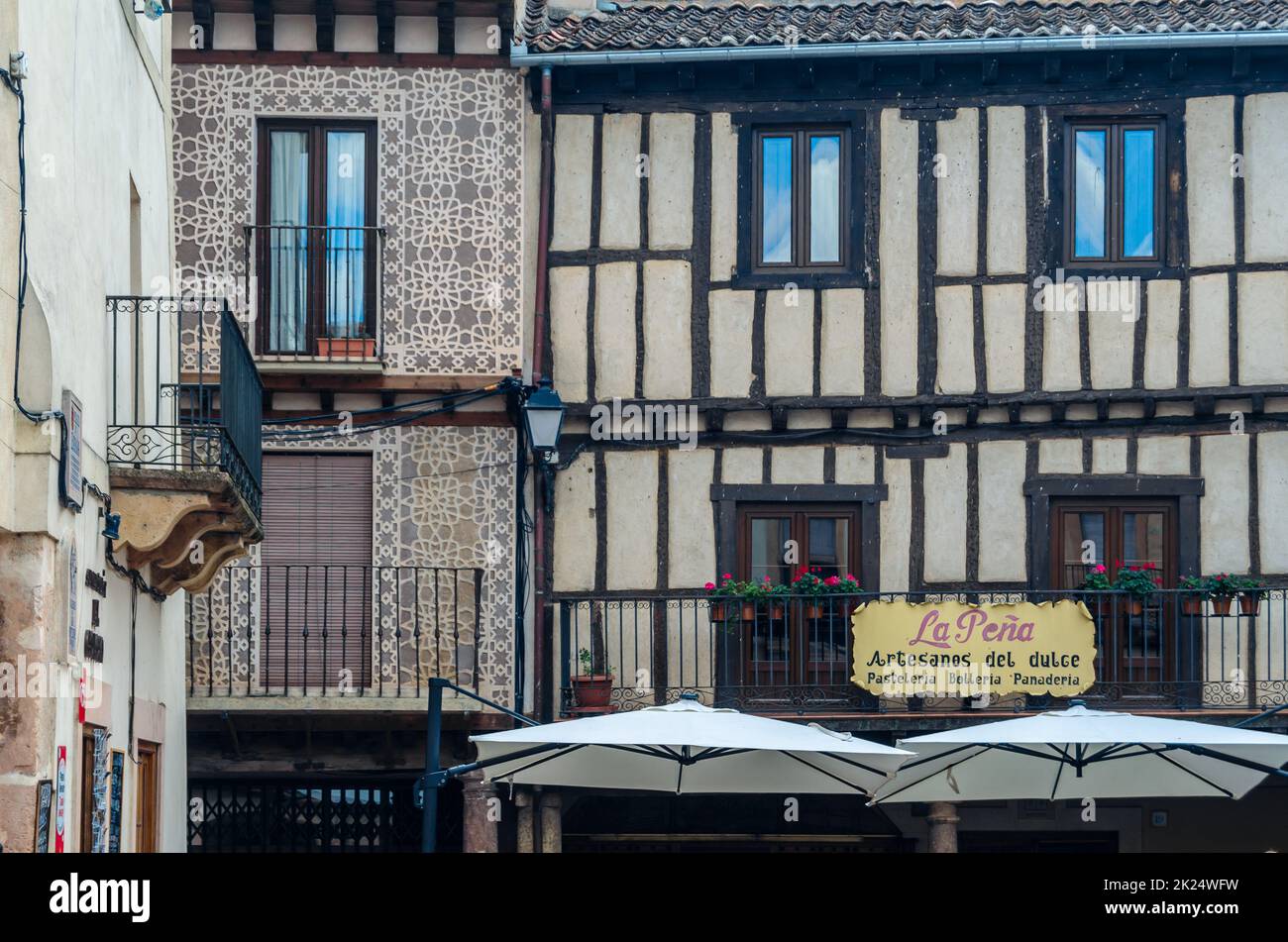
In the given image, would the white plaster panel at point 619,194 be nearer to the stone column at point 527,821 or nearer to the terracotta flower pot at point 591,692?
the terracotta flower pot at point 591,692

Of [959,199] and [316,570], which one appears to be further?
[959,199]

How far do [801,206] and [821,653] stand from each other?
3.70 m

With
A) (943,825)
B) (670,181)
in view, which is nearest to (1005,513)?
(943,825)

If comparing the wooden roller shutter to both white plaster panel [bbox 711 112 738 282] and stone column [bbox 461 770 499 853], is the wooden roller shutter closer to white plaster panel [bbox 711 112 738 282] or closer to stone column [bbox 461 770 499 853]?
stone column [bbox 461 770 499 853]

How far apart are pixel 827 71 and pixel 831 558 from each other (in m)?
4.02

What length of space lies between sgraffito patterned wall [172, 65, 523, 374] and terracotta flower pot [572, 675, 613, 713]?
106 inches

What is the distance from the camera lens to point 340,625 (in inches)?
689

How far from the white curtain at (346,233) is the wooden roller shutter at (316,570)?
1160mm

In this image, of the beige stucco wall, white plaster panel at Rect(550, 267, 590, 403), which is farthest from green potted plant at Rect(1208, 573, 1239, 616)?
the beige stucco wall

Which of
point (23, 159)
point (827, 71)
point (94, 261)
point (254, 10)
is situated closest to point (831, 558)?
point (827, 71)

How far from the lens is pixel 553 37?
1755 cm

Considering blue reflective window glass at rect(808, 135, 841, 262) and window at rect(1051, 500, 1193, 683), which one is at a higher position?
blue reflective window glass at rect(808, 135, 841, 262)

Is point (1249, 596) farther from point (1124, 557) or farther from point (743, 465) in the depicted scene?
point (743, 465)

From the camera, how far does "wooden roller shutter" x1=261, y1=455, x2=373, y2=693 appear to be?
17438mm
